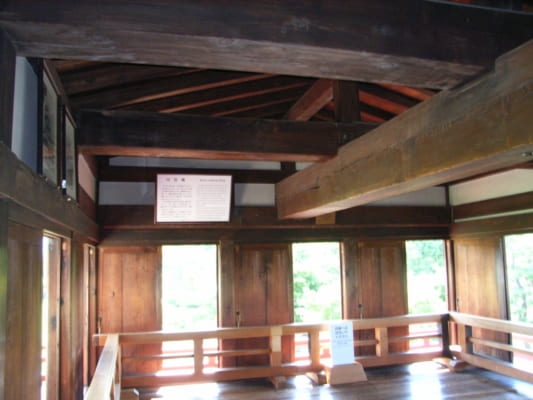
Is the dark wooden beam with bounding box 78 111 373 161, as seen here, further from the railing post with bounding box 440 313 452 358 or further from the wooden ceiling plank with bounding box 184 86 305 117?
the railing post with bounding box 440 313 452 358

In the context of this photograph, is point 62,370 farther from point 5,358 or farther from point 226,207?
point 226,207

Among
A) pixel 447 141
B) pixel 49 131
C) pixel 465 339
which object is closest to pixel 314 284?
pixel 465 339

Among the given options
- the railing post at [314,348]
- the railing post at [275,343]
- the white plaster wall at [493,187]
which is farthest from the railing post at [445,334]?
the railing post at [275,343]

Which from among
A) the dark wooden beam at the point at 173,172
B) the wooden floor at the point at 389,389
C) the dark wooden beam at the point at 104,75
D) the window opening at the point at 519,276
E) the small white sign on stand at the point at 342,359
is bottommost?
the wooden floor at the point at 389,389

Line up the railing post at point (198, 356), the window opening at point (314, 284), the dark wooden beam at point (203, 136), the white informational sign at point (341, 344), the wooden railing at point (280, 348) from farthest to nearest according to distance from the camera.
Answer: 1. the window opening at point (314, 284)
2. the white informational sign at point (341, 344)
3. the railing post at point (198, 356)
4. the wooden railing at point (280, 348)
5. the dark wooden beam at point (203, 136)

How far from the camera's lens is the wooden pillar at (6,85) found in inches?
60.2

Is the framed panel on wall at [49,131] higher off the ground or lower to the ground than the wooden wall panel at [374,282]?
higher

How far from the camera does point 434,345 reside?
661 centimetres

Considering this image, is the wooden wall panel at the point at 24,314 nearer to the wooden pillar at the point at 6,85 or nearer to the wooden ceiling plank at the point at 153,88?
the wooden pillar at the point at 6,85

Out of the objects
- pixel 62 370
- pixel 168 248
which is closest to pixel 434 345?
pixel 168 248

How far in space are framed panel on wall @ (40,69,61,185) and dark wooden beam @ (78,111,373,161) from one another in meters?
0.61

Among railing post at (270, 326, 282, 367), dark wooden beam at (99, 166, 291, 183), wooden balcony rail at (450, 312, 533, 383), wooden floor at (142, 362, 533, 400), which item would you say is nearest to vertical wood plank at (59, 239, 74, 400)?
wooden floor at (142, 362, 533, 400)

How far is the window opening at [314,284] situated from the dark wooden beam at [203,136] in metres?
2.43

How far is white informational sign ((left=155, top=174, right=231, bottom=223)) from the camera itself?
5.07 m
